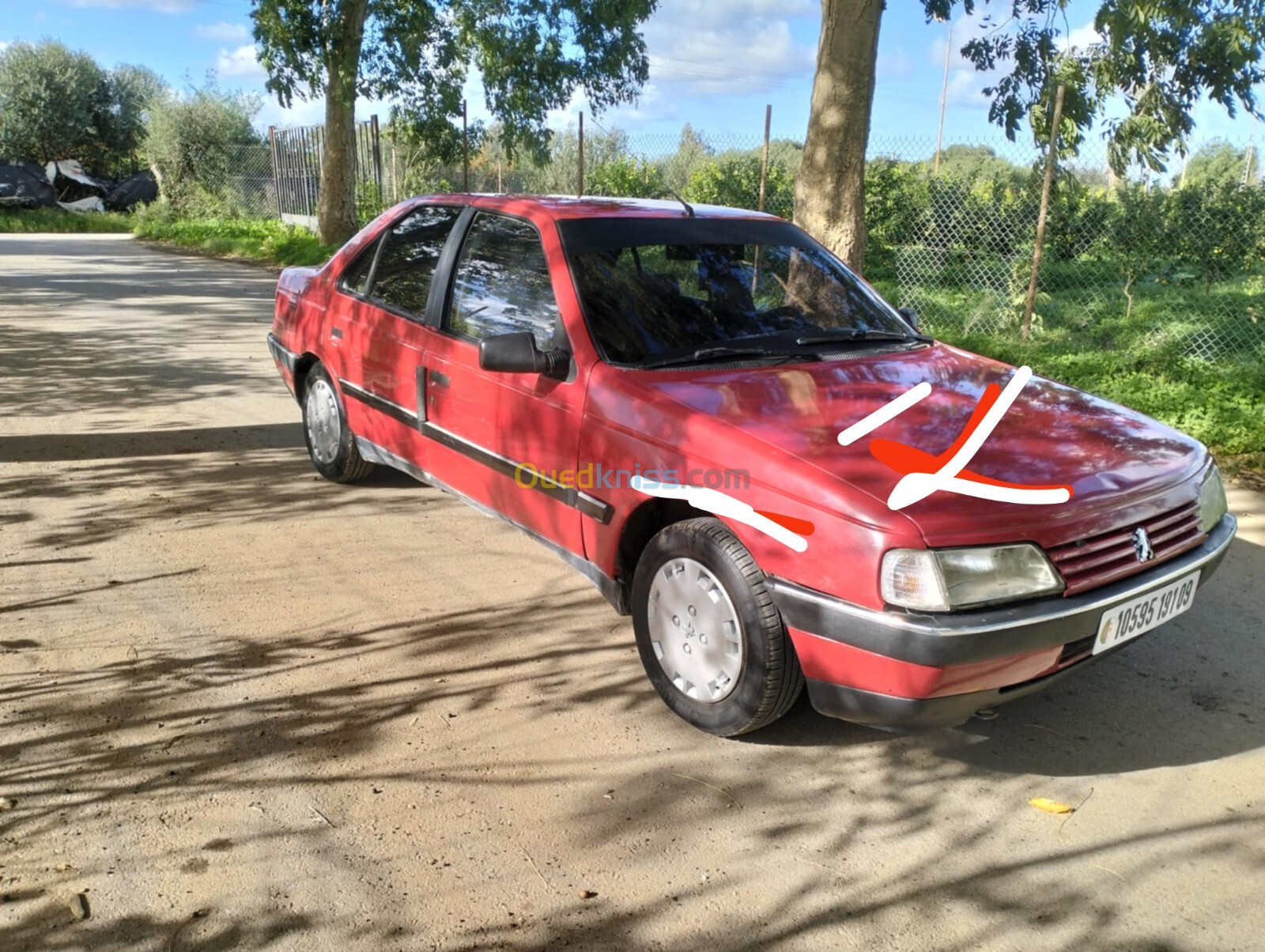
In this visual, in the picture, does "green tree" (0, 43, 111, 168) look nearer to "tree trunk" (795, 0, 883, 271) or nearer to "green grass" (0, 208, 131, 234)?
"green grass" (0, 208, 131, 234)

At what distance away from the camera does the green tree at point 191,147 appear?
99.4ft

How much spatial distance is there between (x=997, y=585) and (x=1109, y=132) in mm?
11071

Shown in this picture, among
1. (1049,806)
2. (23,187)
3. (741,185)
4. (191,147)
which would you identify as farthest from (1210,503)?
(23,187)

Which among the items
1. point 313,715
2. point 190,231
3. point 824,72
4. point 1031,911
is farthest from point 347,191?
point 1031,911

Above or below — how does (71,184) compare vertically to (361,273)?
above

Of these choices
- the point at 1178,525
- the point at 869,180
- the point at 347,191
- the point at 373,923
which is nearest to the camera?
the point at 373,923

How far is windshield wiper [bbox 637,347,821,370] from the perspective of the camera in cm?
366

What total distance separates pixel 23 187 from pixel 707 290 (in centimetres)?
3986

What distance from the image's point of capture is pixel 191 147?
101ft

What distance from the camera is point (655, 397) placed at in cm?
342

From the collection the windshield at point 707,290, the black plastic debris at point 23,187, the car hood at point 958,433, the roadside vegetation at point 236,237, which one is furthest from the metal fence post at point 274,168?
the car hood at point 958,433

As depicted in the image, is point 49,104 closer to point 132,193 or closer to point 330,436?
point 132,193

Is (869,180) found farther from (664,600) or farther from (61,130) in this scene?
(61,130)

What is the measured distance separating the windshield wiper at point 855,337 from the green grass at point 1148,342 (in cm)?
345
